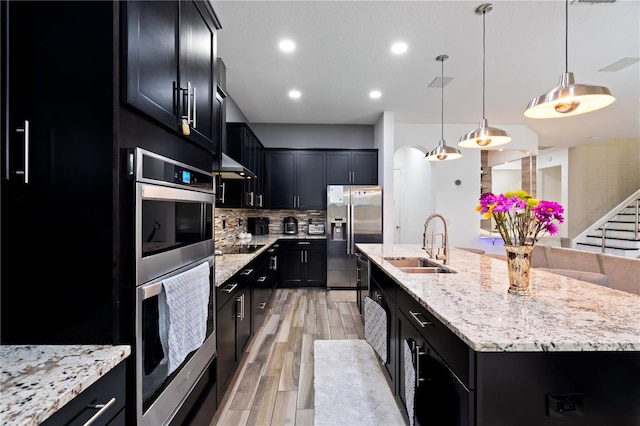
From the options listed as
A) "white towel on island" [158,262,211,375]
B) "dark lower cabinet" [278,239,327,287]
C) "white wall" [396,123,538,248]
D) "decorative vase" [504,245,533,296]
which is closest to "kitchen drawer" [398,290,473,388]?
"decorative vase" [504,245,533,296]

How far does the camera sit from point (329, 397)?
2.04m

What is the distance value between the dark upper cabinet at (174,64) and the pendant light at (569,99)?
192 centimetres

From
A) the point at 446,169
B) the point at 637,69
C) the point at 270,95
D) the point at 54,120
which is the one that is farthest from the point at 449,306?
the point at 446,169

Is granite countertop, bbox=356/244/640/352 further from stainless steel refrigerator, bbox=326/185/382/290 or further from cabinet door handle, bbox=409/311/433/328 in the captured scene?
stainless steel refrigerator, bbox=326/185/382/290

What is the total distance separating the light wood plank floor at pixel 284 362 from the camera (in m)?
1.90

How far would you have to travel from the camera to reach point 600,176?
25.0ft

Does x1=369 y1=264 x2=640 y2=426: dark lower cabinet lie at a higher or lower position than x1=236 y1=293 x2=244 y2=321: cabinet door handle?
higher

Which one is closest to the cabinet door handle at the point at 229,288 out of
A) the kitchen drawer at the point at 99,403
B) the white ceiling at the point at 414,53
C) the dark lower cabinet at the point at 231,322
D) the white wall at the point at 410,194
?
the dark lower cabinet at the point at 231,322

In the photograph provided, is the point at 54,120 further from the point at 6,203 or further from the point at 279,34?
the point at 279,34

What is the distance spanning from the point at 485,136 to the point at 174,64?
246 centimetres

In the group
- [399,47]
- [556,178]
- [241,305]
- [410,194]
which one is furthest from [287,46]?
[556,178]

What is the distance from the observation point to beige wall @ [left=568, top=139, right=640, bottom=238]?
7.61m

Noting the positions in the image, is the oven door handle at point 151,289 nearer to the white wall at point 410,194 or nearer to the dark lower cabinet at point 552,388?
the dark lower cabinet at point 552,388

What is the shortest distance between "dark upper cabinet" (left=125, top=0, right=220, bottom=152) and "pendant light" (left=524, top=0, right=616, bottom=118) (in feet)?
6.30
